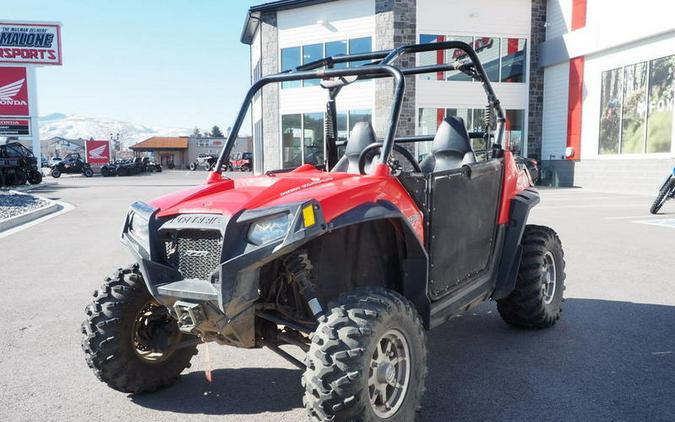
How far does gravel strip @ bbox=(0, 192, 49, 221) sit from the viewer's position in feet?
43.8

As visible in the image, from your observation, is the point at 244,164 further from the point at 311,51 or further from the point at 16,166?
the point at 311,51

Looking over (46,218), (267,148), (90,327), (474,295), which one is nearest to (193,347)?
(90,327)

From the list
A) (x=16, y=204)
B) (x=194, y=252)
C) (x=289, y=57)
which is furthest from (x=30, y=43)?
(x=194, y=252)

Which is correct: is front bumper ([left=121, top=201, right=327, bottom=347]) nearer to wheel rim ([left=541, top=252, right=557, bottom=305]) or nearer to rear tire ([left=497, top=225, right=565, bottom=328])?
rear tire ([left=497, top=225, right=565, bottom=328])

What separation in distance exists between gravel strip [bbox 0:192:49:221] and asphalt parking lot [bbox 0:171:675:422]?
7530 mm

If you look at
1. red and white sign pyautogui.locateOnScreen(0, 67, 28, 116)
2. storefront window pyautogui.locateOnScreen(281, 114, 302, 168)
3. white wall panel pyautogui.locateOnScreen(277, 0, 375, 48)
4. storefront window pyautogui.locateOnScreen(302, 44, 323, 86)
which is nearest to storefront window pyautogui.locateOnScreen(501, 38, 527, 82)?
white wall panel pyautogui.locateOnScreen(277, 0, 375, 48)

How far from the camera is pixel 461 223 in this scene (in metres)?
3.55

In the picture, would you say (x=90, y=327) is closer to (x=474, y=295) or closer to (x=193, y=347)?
(x=193, y=347)

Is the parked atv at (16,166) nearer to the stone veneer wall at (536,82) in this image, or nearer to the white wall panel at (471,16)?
the white wall panel at (471,16)

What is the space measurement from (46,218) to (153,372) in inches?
465

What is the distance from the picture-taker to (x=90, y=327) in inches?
126

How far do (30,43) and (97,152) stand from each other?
23.3 metres

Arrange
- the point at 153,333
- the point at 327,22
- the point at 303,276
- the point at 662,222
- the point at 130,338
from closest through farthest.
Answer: the point at 303,276, the point at 130,338, the point at 153,333, the point at 662,222, the point at 327,22

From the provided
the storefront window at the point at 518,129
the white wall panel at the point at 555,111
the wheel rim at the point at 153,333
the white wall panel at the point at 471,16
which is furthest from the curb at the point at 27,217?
the white wall panel at the point at 555,111
